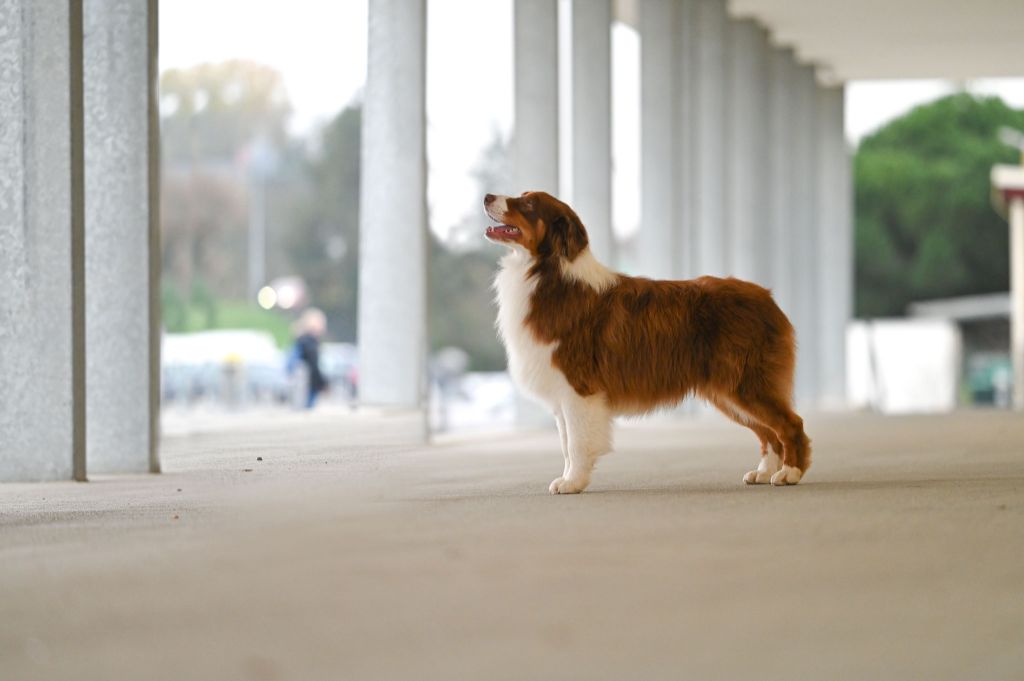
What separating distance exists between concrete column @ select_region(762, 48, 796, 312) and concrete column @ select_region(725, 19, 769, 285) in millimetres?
465

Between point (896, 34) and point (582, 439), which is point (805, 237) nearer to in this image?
point (896, 34)

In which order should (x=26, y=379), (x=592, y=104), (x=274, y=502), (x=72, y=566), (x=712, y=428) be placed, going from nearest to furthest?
(x=72, y=566) → (x=274, y=502) → (x=26, y=379) → (x=712, y=428) → (x=592, y=104)

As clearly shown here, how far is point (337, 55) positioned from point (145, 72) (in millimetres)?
5635

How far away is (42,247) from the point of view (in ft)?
20.5

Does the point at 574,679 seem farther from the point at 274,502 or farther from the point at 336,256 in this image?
the point at 336,256

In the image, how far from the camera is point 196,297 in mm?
23969

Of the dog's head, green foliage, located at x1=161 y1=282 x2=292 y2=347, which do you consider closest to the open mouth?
the dog's head

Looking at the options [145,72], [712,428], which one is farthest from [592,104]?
[145,72]

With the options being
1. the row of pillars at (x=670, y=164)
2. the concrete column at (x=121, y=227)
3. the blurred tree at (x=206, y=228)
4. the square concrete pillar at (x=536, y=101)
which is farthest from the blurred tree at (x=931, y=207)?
the concrete column at (x=121, y=227)

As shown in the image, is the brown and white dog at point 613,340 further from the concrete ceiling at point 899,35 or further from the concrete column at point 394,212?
the concrete ceiling at point 899,35

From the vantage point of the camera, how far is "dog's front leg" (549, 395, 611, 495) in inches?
220

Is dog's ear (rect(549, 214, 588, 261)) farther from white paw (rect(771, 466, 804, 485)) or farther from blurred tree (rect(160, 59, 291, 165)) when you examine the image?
blurred tree (rect(160, 59, 291, 165))

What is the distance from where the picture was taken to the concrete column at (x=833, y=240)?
24.4 meters

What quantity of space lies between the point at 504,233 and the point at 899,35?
16468 mm
